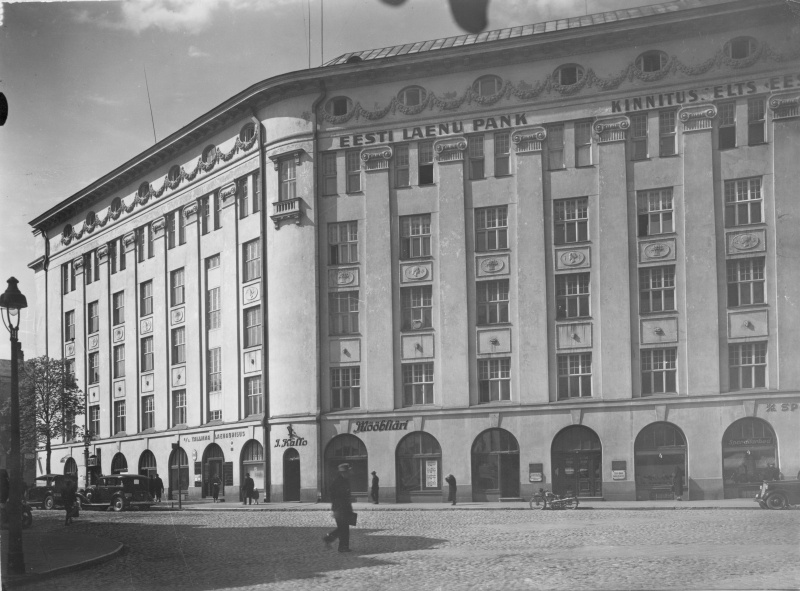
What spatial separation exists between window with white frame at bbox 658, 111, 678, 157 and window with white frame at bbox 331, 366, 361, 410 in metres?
16.3

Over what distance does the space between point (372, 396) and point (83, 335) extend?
536 inches

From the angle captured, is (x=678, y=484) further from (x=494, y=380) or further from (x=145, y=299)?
(x=145, y=299)

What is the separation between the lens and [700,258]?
141 feet

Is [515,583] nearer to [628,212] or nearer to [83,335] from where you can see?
[628,212]

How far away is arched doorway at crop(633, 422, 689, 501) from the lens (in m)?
43.0

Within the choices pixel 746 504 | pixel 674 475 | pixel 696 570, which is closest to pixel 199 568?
pixel 696 570

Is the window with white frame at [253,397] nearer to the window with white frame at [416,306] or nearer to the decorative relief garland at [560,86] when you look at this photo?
the window with white frame at [416,306]

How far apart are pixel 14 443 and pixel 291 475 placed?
3053 centimetres

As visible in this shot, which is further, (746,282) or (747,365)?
(746,282)

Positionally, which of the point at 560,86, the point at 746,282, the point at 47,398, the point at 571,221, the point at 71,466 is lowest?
the point at 71,466

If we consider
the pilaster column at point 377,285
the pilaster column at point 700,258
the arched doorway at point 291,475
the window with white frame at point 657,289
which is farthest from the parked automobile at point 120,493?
the pilaster column at point 700,258

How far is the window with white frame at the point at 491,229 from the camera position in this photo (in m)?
46.4

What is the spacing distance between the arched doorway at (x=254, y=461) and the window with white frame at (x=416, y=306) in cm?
936

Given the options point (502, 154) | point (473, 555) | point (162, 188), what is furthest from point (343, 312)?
point (473, 555)
